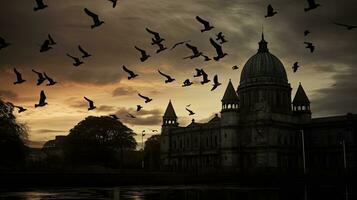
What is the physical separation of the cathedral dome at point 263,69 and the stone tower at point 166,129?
21356mm

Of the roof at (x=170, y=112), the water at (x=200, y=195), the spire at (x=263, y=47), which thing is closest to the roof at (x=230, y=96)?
the spire at (x=263, y=47)

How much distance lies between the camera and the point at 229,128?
103688 millimetres

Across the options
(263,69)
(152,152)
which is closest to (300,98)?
(263,69)

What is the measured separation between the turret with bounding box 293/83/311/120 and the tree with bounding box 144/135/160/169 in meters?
37.5

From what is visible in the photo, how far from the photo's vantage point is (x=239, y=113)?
10575 cm

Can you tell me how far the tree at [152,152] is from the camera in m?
Result: 137

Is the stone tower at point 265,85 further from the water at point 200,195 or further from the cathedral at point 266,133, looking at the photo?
the water at point 200,195

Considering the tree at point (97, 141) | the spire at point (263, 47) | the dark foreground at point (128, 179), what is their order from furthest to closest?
the spire at point (263, 47)
the tree at point (97, 141)
the dark foreground at point (128, 179)

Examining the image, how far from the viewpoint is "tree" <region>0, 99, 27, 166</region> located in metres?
75.1

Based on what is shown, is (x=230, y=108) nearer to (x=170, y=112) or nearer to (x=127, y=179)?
(x=170, y=112)

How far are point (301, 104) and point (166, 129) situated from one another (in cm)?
3253

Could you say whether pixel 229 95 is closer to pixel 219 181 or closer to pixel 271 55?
pixel 271 55

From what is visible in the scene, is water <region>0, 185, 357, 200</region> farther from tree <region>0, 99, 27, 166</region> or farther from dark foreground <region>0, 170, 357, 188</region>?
tree <region>0, 99, 27, 166</region>

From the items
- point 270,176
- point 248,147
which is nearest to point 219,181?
point 270,176
